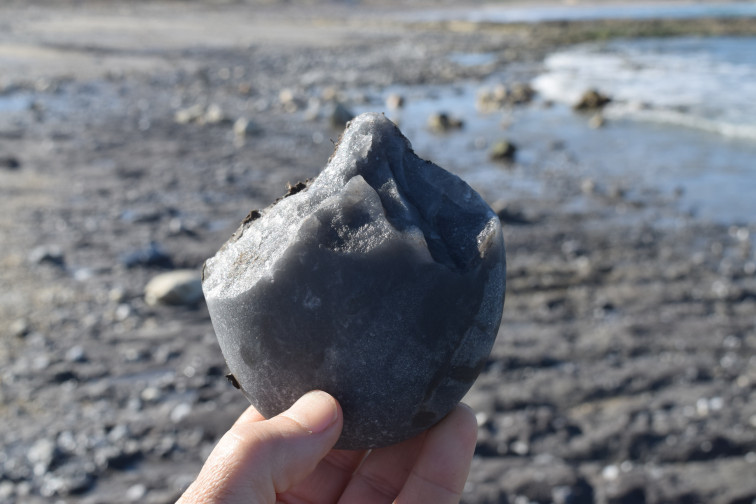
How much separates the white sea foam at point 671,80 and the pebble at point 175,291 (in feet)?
30.7

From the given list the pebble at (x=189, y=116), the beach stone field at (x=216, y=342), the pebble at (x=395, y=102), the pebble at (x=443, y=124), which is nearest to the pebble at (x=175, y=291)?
the beach stone field at (x=216, y=342)

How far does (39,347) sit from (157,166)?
4.69 meters

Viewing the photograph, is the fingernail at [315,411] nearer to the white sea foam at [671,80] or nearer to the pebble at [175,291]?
the pebble at [175,291]

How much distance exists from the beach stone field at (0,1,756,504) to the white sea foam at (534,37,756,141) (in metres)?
3.53

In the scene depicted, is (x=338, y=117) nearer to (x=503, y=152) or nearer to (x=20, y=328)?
(x=503, y=152)

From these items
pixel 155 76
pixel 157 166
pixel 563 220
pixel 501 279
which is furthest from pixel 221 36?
pixel 501 279

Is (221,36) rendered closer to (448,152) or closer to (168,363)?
(448,152)

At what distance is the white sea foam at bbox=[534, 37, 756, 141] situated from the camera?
41.2 feet

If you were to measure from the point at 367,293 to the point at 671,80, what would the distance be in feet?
56.7

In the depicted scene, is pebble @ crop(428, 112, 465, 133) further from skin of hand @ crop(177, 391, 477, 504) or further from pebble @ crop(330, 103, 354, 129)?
skin of hand @ crop(177, 391, 477, 504)

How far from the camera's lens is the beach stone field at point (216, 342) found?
153 inches

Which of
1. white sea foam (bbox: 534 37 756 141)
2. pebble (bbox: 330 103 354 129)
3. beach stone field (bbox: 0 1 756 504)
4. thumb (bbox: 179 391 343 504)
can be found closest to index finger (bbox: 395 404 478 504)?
thumb (bbox: 179 391 343 504)

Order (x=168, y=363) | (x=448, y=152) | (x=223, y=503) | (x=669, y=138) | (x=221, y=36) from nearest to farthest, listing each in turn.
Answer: (x=223, y=503), (x=168, y=363), (x=448, y=152), (x=669, y=138), (x=221, y=36)

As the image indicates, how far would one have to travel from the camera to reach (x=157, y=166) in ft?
30.2
